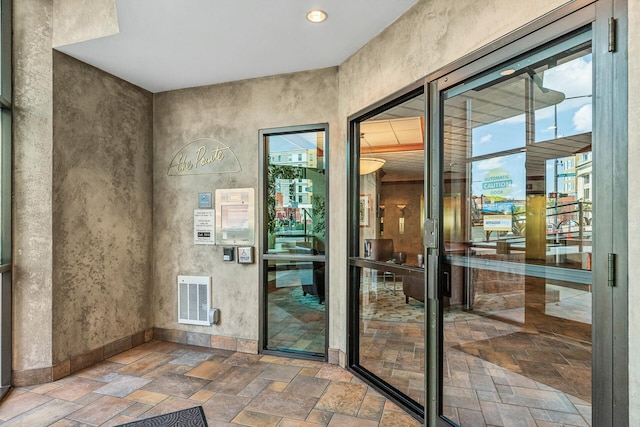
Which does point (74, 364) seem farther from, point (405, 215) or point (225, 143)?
point (405, 215)

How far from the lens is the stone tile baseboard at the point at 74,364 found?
2.77m

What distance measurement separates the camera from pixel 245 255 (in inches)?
138

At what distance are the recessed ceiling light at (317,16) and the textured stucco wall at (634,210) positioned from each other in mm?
1715

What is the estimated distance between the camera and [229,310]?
3.59 metres

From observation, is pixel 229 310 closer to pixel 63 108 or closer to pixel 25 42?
pixel 63 108

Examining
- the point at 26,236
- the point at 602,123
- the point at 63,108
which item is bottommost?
the point at 26,236

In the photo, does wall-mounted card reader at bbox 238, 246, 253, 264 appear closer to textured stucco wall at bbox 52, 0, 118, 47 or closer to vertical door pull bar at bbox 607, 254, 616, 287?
textured stucco wall at bbox 52, 0, 118, 47

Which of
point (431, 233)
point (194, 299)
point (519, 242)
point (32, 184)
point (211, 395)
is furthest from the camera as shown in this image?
point (194, 299)

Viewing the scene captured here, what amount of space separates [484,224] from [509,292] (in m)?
0.39

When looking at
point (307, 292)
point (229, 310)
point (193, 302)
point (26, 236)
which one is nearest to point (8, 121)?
point (26, 236)

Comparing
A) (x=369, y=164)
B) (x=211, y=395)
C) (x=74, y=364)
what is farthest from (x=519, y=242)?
(x=74, y=364)

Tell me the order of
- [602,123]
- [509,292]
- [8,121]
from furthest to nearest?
1. [8,121]
2. [509,292]
3. [602,123]

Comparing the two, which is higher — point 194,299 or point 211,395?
point 194,299

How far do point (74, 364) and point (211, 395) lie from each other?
55.4 inches
